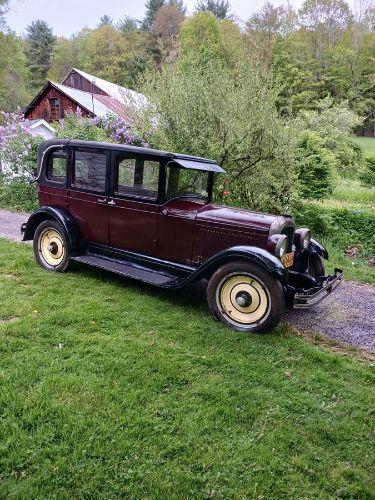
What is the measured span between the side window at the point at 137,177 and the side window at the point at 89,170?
25cm

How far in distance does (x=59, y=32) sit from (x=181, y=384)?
61.1 metres

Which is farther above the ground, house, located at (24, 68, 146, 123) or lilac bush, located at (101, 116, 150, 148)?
house, located at (24, 68, 146, 123)

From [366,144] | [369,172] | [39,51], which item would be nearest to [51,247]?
[369,172]

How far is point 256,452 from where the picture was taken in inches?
A: 100

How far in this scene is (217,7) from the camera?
47.5 m

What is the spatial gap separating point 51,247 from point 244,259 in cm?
313

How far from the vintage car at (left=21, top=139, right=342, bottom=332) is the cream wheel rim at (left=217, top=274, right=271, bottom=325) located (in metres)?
0.01

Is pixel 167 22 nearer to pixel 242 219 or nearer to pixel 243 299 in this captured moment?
pixel 242 219

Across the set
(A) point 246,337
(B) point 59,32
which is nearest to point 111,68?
(B) point 59,32

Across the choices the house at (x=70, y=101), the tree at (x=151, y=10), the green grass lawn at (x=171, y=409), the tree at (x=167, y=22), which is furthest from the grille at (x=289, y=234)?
the tree at (x=151, y=10)

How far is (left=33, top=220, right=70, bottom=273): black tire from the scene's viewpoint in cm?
564

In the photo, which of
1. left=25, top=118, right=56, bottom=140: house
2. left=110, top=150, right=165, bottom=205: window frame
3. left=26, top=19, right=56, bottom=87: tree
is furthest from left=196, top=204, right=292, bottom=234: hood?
left=26, top=19, right=56, bottom=87: tree

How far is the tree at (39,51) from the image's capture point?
44.6 meters

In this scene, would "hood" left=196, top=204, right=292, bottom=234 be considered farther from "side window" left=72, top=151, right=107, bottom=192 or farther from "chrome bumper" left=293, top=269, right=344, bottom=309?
"side window" left=72, top=151, right=107, bottom=192
